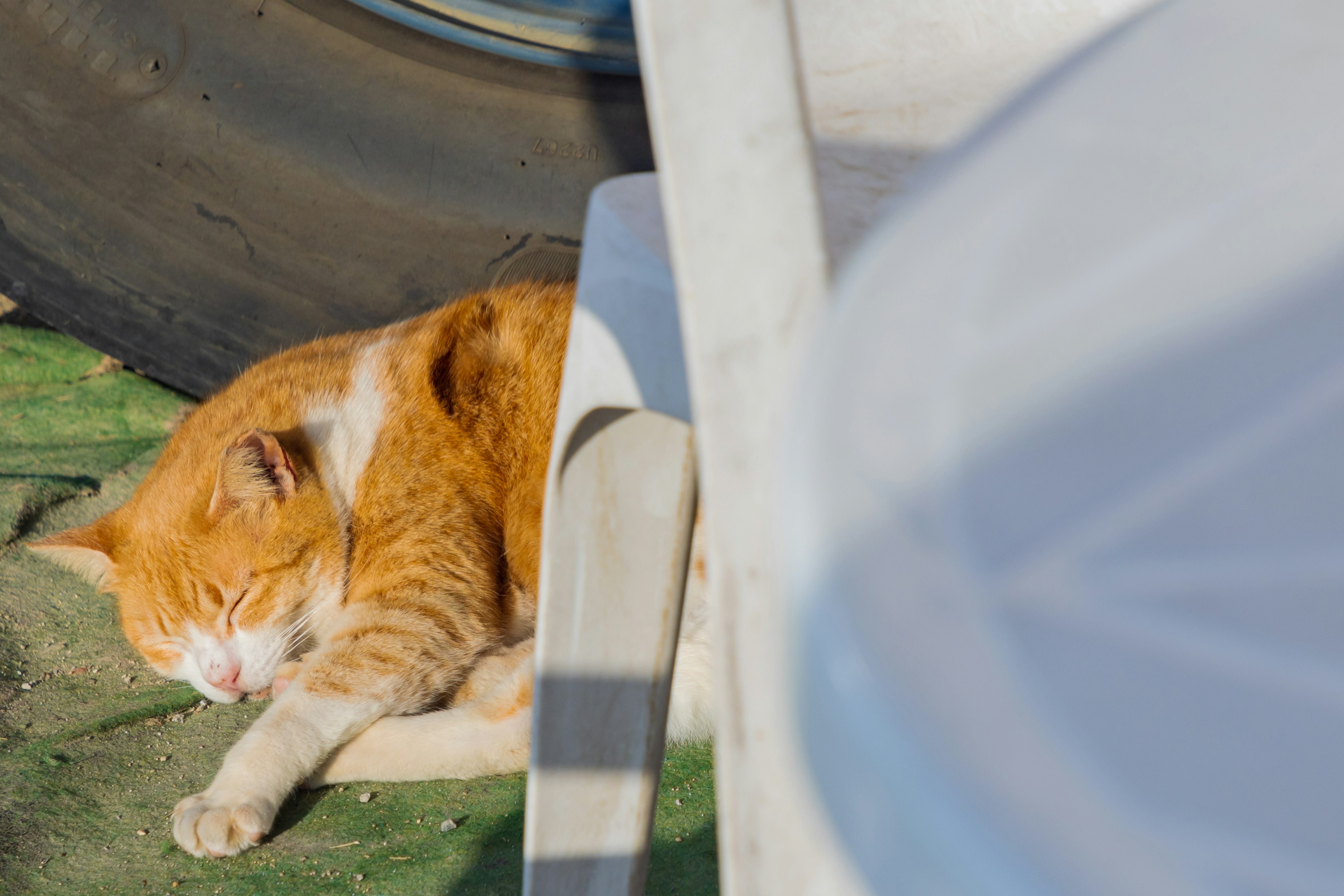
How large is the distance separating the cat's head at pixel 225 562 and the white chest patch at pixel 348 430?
25mm

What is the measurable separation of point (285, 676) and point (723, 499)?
3.64 feet

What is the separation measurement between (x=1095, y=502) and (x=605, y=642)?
40 centimetres

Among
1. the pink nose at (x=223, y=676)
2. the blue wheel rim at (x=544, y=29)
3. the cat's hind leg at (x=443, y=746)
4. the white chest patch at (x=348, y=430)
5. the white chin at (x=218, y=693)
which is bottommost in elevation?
the cat's hind leg at (x=443, y=746)

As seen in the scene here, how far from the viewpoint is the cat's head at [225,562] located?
4.25 ft

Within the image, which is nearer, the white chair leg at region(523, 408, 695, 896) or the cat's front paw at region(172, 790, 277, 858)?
the white chair leg at region(523, 408, 695, 896)

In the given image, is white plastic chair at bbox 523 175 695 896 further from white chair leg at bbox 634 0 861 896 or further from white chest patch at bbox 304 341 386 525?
white chest patch at bbox 304 341 386 525

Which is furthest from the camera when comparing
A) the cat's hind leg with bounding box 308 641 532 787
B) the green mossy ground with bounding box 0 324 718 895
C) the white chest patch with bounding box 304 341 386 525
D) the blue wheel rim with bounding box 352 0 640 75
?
the blue wheel rim with bounding box 352 0 640 75

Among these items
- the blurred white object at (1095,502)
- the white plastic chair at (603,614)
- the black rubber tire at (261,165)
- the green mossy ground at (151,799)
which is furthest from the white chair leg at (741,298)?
the black rubber tire at (261,165)

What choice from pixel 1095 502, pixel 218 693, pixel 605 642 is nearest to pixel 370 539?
pixel 218 693

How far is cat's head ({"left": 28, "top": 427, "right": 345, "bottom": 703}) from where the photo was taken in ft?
4.25

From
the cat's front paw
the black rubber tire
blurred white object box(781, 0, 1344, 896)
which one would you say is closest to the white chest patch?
the black rubber tire

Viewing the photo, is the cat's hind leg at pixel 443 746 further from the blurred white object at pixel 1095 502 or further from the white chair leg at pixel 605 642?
the blurred white object at pixel 1095 502

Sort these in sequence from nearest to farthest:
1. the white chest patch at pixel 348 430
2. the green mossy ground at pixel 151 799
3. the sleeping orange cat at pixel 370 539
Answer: the green mossy ground at pixel 151 799, the sleeping orange cat at pixel 370 539, the white chest patch at pixel 348 430

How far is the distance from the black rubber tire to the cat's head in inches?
12.1
